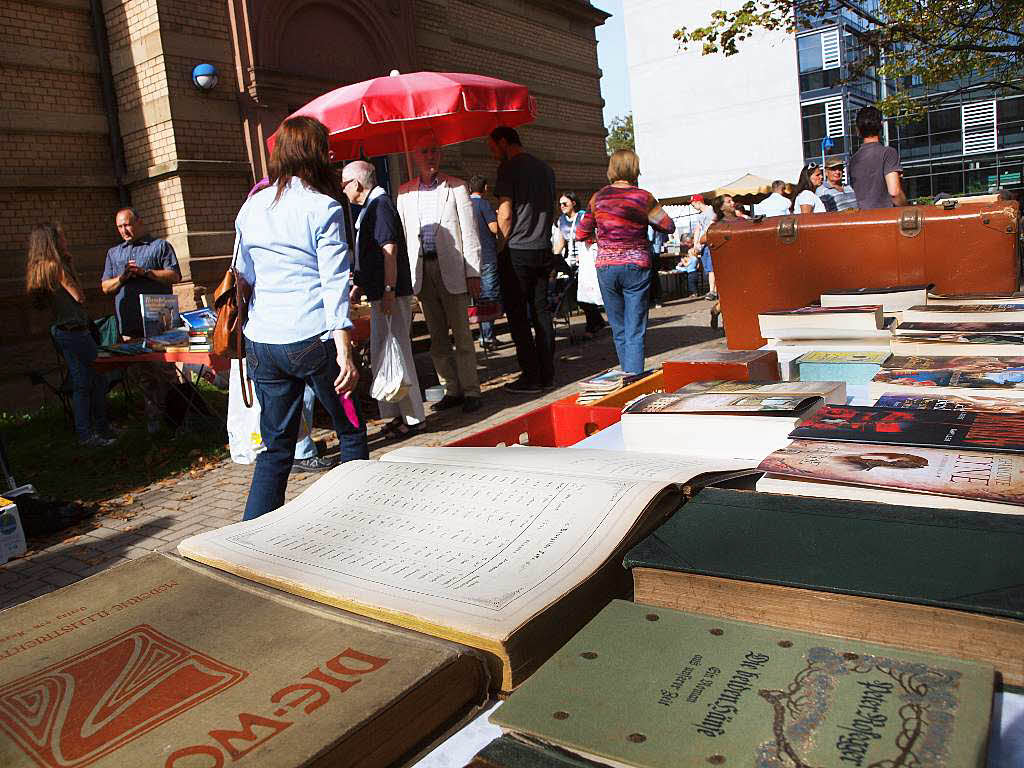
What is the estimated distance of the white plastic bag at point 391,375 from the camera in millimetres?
6047

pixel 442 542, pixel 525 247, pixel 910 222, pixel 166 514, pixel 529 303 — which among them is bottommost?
pixel 166 514

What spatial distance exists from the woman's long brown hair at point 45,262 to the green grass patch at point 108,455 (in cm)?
134

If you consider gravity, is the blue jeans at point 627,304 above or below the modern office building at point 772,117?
below

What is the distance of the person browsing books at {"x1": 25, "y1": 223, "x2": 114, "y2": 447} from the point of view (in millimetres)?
6543

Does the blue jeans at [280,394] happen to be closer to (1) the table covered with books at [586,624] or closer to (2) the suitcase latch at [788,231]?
(2) the suitcase latch at [788,231]

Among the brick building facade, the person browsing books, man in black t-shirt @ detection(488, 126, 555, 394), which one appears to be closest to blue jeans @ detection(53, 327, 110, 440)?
the person browsing books

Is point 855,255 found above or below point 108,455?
above

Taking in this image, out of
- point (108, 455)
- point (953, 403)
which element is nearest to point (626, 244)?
point (108, 455)

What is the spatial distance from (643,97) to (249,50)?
39.6m

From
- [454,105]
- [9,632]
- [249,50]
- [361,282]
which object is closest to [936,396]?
[9,632]

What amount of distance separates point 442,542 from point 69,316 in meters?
6.57

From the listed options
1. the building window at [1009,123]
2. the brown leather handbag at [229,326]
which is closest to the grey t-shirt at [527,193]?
the brown leather handbag at [229,326]

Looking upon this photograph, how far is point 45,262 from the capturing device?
21.4 ft

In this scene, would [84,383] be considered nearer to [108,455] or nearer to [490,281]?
[108,455]
